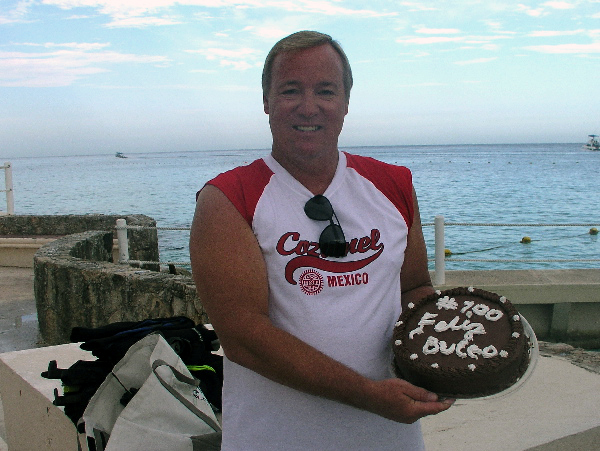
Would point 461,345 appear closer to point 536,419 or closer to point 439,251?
point 536,419

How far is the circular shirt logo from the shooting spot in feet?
4.52

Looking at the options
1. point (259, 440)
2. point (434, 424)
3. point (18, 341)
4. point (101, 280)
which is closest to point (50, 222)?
point (18, 341)

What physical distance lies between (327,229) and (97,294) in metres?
4.60

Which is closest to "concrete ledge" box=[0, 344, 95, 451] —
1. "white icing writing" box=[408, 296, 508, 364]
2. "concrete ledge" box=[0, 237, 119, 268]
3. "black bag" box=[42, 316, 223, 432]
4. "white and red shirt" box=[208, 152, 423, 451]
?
"black bag" box=[42, 316, 223, 432]

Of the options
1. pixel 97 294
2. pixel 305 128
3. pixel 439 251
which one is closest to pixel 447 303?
pixel 305 128

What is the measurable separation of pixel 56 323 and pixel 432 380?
18.2ft

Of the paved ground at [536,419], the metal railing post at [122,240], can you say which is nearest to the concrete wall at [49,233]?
the metal railing post at [122,240]

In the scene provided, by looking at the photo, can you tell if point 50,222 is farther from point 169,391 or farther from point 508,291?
point 169,391

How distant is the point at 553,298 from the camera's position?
7.45m

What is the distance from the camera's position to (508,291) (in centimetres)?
736

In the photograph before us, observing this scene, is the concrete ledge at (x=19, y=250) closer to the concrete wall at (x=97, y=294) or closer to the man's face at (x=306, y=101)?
the concrete wall at (x=97, y=294)

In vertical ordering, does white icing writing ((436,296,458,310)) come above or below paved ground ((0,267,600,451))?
above

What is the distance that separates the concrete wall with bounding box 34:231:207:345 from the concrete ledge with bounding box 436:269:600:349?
3.59 m

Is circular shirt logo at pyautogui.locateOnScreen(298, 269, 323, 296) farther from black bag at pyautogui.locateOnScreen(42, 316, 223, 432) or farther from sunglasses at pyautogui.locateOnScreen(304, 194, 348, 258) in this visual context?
black bag at pyautogui.locateOnScreen(42, 316, 223, 432)
